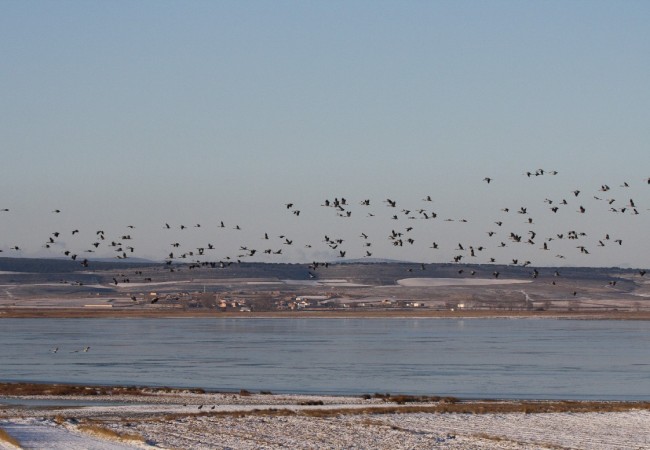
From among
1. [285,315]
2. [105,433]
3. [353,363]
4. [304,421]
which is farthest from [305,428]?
[285,315]

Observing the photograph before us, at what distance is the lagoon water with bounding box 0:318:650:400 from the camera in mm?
58781

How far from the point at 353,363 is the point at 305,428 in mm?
36671

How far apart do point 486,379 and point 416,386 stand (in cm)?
516

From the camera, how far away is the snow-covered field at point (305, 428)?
111 feet

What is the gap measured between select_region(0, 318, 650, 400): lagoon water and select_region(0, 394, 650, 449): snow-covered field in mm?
10541

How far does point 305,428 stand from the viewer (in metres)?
38.2

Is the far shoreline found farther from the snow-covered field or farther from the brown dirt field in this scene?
the snow-covered field

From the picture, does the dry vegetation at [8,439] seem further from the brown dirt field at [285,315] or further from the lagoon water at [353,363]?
the brown dirt field at [285,315]

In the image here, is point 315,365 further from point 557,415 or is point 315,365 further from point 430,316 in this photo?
point 430,316

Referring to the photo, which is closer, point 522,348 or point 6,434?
point 6,434

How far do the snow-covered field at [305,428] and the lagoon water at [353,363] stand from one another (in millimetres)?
10541

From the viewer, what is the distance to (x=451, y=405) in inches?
1837

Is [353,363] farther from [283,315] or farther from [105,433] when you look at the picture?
[283,315]

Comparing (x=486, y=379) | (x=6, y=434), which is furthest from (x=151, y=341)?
(x=6, y=434)
